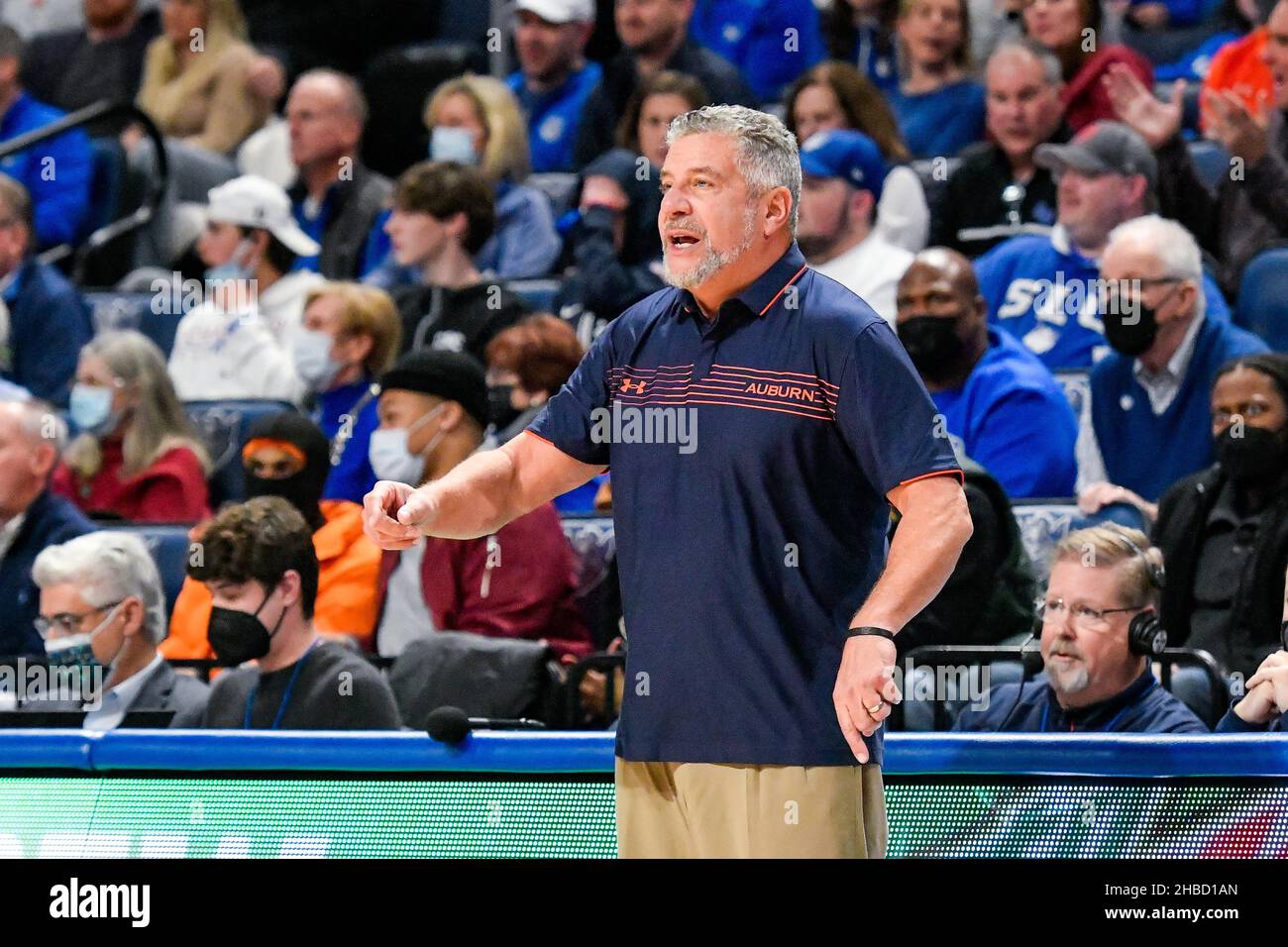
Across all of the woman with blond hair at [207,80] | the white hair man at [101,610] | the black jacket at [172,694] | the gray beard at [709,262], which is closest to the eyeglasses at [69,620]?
the white hair man at [101,610]

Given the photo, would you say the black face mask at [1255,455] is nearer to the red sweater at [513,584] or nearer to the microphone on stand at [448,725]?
the red sweater at [513,584]

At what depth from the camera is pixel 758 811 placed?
2682 mm

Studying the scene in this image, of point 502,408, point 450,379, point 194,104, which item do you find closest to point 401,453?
point 450,379

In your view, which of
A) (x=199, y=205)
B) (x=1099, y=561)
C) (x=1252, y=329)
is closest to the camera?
(x=1099, y=561)

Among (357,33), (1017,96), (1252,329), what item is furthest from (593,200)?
(357,33)

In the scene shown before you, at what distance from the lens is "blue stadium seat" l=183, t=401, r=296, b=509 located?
19.8 ft

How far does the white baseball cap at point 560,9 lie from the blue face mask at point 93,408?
2.31 m

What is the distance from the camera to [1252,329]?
552cm

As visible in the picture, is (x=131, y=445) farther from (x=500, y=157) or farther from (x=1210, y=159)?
(x=1210, y=159)

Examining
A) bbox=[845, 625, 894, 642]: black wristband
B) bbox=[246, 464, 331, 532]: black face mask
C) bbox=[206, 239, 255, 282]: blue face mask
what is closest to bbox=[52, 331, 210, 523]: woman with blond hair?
bbox=[246, 464, 331, 532]: black face mask

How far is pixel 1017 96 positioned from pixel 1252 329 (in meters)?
1.15
